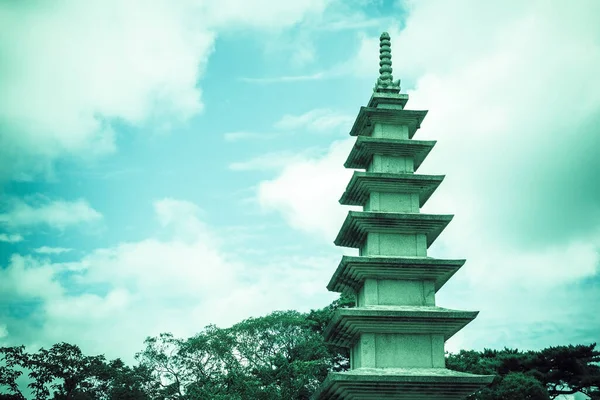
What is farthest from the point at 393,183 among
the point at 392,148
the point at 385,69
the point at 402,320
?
the point at 385,69

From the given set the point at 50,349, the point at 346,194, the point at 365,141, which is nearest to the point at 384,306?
the point at 346,194

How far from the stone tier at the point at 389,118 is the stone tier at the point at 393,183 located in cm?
226

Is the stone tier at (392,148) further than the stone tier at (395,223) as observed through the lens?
Yes

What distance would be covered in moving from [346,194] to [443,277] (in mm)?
4565

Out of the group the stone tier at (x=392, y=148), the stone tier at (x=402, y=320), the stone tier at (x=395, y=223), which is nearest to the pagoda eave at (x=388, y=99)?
the stone tier at (x=392, y=148)

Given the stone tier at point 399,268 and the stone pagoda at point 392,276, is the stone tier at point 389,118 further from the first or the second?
the stone tier at point 399,268

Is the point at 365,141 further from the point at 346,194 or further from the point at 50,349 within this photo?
the point at 50,349

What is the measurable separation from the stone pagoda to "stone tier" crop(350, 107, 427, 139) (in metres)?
0.04

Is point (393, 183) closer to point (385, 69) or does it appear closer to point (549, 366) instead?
point (385, 69)

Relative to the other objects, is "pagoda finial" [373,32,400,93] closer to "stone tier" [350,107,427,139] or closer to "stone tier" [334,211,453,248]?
"stone tier" [350,107,427,139]

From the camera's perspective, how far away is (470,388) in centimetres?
1551

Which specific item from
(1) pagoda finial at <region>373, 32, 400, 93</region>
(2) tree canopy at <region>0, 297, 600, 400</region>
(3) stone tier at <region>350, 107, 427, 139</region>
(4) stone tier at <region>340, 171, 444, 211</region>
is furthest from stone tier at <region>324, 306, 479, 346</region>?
(2) tree canopy at <region>0, 297, 600, 400</region>

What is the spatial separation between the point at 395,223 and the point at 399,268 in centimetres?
161

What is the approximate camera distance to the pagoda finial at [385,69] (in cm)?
2089
